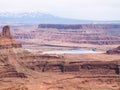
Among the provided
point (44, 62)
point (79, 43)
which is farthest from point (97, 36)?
point (44, 62)

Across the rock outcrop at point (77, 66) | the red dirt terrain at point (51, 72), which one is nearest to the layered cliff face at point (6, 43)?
the red dirt terrain at point (51, 72)

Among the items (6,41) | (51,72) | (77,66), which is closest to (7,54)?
(6,41)

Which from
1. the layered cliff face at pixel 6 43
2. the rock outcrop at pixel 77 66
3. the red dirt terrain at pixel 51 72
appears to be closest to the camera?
the red dirt terrain at pixel 51 72

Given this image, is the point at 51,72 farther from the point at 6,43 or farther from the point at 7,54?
the point at 6,43

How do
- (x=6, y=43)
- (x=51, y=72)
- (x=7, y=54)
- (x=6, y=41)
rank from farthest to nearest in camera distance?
(x=6, y=41), (x=6, y=43), (x=51, y=72), (x=7, y=54)

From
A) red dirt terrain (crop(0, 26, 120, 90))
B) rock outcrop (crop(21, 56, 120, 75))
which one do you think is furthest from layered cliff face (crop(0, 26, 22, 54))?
rock outcrop (crop(21, 56, 120, 75))

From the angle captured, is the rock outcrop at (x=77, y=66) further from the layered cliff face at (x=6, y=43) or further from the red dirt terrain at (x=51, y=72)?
the layered cliff face at (x=6, y=43)

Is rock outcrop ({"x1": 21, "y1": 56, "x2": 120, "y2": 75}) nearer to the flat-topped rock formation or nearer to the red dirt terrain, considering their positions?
the red dirt terrain

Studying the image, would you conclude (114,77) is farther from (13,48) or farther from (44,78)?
(13,48)
